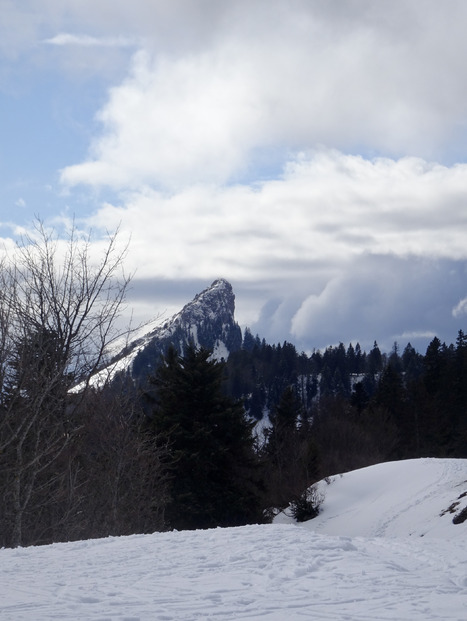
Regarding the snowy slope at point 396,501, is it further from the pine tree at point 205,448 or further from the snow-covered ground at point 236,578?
the snow-covered ground at point 236,578

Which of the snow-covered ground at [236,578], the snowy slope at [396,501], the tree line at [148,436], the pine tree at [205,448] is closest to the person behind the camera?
the snow-covered ground at [236,578]

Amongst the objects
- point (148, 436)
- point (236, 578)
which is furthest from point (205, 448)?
point (236, 578)

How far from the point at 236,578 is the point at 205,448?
69.4 ft

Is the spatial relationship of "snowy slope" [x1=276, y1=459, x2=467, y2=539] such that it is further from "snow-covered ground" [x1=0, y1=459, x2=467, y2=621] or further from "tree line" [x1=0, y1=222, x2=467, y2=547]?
"snow-covered ground" [x1=0, y1=459, x2=467, y2=621]

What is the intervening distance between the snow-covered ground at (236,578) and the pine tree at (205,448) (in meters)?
16.7

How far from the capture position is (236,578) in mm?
7844

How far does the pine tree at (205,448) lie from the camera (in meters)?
28.4

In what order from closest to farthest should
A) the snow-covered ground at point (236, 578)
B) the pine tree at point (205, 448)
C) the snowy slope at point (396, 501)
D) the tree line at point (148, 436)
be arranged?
the snow-covered ground at point (236, 578)
the tree line at point (148, 436)
the snowy slope at point (396, 501)
the pine tree at point (205, 448)

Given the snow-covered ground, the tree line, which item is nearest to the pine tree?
the tree line

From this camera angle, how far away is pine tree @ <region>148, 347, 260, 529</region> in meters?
28.4

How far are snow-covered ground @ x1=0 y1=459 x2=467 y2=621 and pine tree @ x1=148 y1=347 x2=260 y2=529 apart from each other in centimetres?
1669

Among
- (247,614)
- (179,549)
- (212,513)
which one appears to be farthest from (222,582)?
(212,513)

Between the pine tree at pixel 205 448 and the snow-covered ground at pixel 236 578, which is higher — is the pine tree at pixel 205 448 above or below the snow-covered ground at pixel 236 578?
above

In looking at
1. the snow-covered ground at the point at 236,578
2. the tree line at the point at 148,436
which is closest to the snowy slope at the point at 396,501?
the tree line at the point at 148,436
